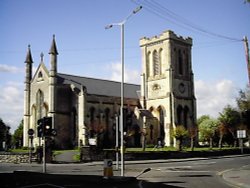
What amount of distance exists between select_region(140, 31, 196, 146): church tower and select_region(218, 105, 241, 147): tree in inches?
234

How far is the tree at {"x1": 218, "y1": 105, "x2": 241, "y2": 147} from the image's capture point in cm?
7012

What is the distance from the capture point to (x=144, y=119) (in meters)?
66.6

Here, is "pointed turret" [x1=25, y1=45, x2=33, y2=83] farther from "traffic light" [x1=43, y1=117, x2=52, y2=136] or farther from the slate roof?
"traffic light" [x1=43, y1=117, x2=52, y2=136]

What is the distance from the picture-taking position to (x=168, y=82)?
69.4 metres


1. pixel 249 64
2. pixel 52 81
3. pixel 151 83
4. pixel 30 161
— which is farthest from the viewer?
pixel 151 83

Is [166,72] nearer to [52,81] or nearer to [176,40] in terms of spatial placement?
[176,40]

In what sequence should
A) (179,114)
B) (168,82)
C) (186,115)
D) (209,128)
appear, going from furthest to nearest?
(209,128) < (186,115) < (179,114) < (168,82)

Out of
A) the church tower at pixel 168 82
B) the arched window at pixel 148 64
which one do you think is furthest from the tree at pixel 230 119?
the arched window at pixel 148 64

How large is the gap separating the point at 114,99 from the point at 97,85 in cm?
481

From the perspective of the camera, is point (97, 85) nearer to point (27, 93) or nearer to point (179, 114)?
point (27, 93)

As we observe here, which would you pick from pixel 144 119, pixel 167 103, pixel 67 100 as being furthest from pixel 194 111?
pixel 67 100

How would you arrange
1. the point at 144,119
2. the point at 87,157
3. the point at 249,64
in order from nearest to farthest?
the point at 249,64 → the point at 87,157 → the point at 144,119

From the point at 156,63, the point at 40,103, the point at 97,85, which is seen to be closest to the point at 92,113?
the point at 97,85

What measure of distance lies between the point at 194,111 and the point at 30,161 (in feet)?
150
